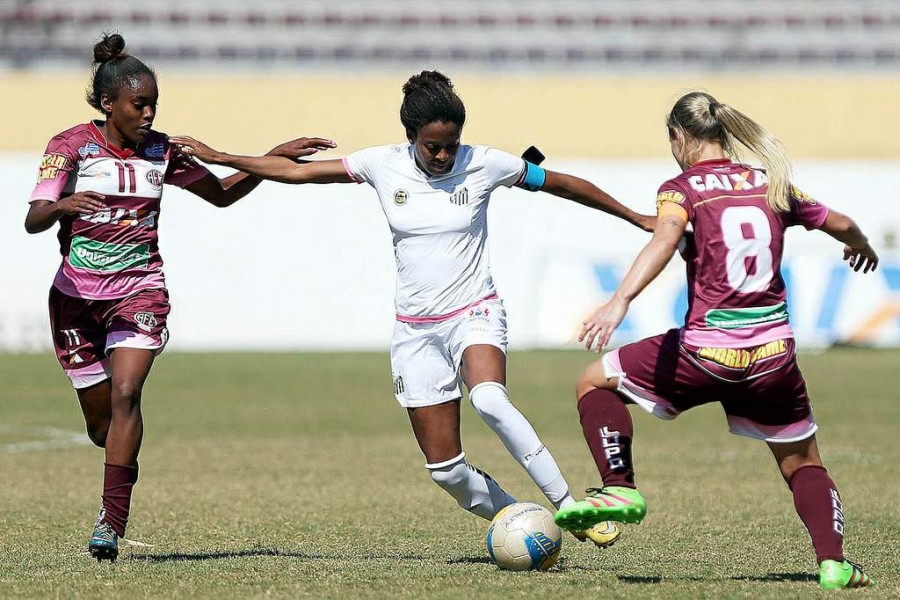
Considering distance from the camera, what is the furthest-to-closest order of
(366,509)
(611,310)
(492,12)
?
(492,12) → (366,509) → (611,310)

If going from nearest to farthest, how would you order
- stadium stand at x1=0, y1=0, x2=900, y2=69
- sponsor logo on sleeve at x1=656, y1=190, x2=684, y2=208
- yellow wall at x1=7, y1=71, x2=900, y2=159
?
sponsor logo on sleeve at x1=656, y1=190, x2=684, y2=208 → yellow wall at x1=7, y1=71, x2=900, y2=159 → stadium stand at x1=0, y1=0, x2=900, y2=69

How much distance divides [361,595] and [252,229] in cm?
1670

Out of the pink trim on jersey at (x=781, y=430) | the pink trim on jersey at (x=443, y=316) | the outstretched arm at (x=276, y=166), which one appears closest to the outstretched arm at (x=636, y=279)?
the pink trim on jersey at (x=781, y=430)

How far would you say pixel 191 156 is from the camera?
6.67 meters

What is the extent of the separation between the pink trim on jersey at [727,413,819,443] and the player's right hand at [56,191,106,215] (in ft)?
9.22

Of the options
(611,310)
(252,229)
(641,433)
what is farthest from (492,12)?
(611,310)

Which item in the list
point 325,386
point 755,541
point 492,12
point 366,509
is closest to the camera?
point 755,541

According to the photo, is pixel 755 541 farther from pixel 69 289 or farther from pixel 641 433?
pixel 641 433

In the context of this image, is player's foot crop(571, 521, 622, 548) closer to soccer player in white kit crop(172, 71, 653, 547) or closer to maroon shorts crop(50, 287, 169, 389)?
soccer player in white kit crop(172, 71, 653, 547)

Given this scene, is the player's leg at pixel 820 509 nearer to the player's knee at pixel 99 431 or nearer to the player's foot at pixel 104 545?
the player's foot at pixel 104 545

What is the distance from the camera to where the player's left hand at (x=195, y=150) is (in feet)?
21.1

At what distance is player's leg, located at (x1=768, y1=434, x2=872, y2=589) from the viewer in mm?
5461

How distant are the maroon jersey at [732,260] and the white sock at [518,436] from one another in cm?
87

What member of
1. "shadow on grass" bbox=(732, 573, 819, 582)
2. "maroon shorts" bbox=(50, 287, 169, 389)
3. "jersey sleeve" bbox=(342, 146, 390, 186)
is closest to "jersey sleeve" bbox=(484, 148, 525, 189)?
Answer: "jersey sleeve" bbox=(342, 146, 390, 186)
